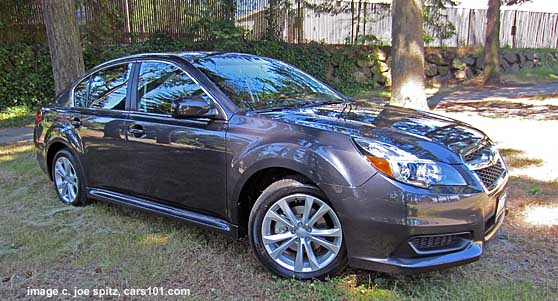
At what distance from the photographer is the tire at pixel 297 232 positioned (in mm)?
2973

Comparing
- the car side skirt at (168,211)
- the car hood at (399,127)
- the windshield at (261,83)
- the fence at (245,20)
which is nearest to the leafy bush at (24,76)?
the fence at (245,20)

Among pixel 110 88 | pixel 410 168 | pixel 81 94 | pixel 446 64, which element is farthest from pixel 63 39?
pixel 446 64

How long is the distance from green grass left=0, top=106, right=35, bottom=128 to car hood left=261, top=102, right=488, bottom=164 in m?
8.87

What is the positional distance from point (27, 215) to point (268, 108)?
2.82 m

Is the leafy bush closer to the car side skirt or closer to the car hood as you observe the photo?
the car side skirt

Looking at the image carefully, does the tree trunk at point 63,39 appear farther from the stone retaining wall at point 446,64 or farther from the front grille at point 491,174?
the stone retaining wall at point 446,64

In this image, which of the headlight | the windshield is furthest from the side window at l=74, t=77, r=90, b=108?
the headlight

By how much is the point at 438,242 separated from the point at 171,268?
1.85m

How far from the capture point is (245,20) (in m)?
14.4

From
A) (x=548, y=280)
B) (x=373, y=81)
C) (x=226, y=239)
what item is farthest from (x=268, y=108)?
(x=373, y=81)

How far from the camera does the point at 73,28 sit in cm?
822

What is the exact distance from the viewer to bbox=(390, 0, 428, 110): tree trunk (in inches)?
334

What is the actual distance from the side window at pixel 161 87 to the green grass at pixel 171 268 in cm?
109

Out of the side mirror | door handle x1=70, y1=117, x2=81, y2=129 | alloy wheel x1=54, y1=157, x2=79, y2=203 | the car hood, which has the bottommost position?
alloy wheel x1=54, y1=157, x2=79, y2=203
